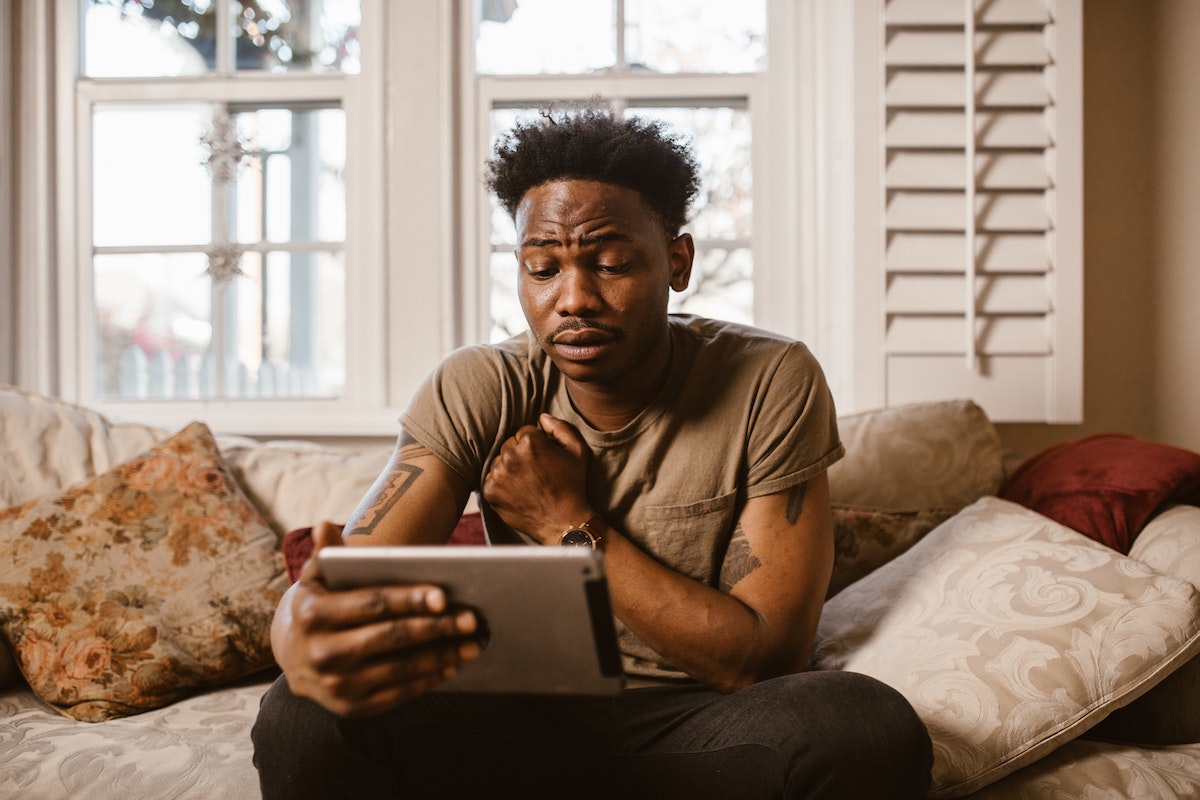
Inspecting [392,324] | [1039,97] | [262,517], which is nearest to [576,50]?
[392,324]

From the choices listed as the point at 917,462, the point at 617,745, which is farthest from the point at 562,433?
the point at 917,462

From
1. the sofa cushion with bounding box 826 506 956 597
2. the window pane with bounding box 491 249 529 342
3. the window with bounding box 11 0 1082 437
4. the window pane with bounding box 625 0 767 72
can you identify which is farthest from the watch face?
the window pane with bounding box 625 0 767 72

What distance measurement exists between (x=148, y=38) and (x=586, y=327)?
6.01 feet

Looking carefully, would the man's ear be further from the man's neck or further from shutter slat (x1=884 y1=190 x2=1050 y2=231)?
shutter slat (x1=884 y1=190 x2=1050 y2=231)

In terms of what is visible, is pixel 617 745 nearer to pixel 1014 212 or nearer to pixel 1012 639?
pixel 1012 639

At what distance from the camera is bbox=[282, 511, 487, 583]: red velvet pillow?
1.62 m

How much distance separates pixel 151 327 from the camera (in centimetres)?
241

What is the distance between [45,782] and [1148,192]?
8.08 feet

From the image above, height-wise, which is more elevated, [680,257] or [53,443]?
[680,257]

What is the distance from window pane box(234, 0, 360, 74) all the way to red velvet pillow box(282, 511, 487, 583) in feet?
4.28

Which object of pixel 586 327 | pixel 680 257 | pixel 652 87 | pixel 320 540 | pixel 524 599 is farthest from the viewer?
pixel 652 87

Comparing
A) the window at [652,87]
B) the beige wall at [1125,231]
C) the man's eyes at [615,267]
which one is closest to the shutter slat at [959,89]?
the beige wall at [1125,231]

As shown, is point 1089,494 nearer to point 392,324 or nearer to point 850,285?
point 850,285

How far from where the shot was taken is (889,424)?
5.93 feet
